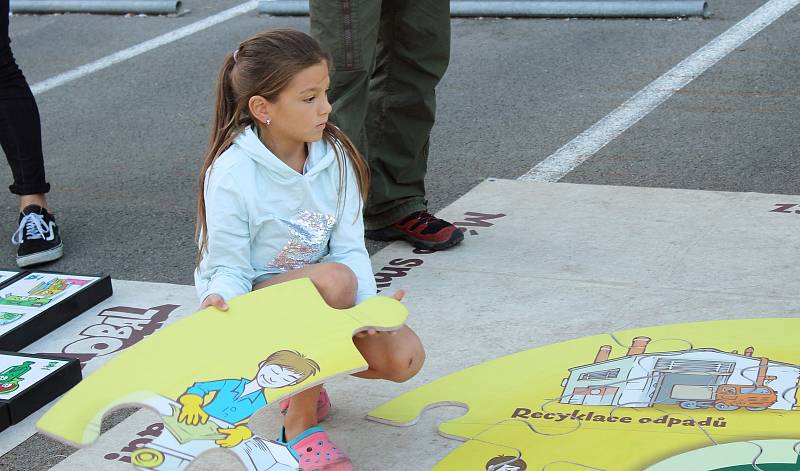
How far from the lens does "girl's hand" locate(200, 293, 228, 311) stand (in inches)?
101

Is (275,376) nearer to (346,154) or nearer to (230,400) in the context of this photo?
(230,400)

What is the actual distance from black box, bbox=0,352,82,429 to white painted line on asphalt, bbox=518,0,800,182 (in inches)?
85.5

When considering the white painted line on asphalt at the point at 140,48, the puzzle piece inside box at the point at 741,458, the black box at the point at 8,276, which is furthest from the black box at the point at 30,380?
the white painted line on asphalt at the point at 140,48

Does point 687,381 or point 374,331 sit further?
point 687,381

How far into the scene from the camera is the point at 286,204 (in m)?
2.80

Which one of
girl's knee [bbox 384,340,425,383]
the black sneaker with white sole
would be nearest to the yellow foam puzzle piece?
girl's knee [bbox 384,340,425,383]

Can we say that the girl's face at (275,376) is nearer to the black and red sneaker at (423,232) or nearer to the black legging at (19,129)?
the black and red sneaker at (423,232)

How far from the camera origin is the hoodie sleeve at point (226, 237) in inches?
108

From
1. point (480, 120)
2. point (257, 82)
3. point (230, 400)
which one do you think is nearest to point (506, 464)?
point (230, 400)

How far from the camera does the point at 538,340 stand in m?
3.28

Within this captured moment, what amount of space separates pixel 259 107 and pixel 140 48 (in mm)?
5225

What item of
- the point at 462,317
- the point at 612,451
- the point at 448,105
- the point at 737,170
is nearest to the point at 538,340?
the point at 462,317

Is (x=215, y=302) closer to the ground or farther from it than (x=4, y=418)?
farther from it

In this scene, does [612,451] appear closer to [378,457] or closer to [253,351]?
[378,457]
